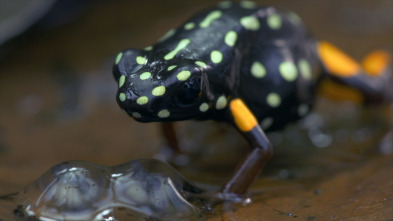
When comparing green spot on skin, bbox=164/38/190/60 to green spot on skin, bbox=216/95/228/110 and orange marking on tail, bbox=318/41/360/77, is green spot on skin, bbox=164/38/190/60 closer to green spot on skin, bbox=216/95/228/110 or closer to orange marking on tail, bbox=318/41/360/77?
green spot on skin, bbox=216/95/228/110

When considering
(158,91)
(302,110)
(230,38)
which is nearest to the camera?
(158,91)

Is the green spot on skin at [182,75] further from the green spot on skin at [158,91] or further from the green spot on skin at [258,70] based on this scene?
the green spot on skin at [258,70]

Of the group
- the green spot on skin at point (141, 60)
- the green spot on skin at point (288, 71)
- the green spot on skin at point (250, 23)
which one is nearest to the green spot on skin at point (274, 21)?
the green spot on skin at point (250, 23)

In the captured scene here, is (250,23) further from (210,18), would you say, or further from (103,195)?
(103,195)

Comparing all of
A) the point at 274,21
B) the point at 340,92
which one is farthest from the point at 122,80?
the point at 340,92

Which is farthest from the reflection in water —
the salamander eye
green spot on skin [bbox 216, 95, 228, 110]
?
green spot on skin [bbox 216, 95, 228, 110]
